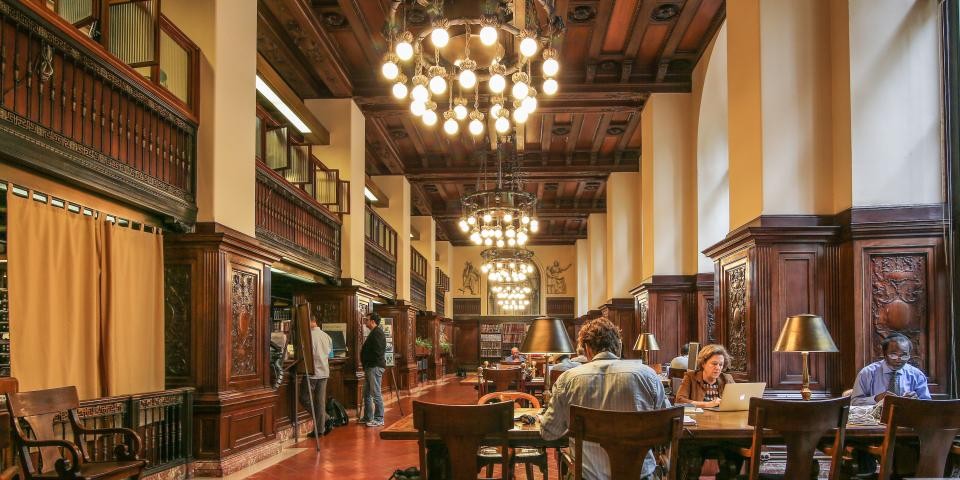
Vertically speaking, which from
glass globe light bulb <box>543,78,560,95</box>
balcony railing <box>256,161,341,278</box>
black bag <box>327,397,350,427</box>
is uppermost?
glass globe light bulb <box>543,78,560,95</box>

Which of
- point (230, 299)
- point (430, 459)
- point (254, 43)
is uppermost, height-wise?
point (254, 43)

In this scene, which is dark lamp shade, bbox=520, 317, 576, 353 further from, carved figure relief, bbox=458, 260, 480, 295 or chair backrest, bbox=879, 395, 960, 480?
carved figure relief, bbox=458, 260, 480, 295

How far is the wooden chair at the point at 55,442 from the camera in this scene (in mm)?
4156

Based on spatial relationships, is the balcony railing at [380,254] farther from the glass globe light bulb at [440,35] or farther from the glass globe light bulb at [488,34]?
the glass globe light bulb at [488,34]

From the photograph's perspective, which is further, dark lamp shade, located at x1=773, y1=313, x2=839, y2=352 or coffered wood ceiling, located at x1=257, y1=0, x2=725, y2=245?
coffered wood ceiling, located at x1=257, y1=0, x2=725, y2=245

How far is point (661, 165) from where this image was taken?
1142 cm

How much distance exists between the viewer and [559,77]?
11.3 metres

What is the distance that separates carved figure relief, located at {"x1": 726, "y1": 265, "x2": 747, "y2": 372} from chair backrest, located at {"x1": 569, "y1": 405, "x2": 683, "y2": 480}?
346cm

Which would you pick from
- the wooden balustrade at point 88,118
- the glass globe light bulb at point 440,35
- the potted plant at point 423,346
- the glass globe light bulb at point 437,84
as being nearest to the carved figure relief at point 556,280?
the potted plant at point 423,346

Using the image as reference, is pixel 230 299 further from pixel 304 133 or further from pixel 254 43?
pixel 304 133

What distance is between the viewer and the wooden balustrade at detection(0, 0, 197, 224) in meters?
4.55

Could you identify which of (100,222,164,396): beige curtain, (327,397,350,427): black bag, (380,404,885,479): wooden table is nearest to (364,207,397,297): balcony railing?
(327,397,350,427): black bag

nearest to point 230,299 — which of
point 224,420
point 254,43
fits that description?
point 224,420

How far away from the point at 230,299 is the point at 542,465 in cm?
359
